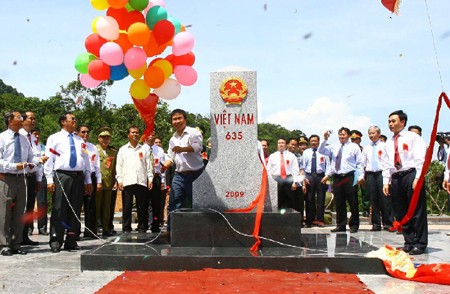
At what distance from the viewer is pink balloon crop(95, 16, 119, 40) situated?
6.30m

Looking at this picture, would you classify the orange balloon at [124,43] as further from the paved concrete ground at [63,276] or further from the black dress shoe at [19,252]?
the black dress shoe at [19,252]

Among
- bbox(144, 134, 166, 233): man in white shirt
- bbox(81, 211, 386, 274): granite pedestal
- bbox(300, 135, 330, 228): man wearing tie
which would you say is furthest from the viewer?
bbox(300, 135, 330, 228): man wearing tie

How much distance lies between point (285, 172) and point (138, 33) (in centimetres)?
534

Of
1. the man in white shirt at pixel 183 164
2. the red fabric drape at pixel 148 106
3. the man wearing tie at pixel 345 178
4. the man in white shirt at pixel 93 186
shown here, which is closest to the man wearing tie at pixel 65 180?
the red fabric drape at pixel 148 106

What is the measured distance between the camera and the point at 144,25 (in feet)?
20.6

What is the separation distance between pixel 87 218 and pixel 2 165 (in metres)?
2.62

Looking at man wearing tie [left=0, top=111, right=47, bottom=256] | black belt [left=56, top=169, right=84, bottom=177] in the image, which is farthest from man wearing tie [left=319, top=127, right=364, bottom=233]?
man wearing tie [left=0, top=111, right=47, bottom=256]

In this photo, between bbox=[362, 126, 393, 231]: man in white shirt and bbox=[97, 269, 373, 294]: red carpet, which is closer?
bbox=[97, 269, 373, 294]: red carpet

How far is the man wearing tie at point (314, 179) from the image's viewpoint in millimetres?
11125

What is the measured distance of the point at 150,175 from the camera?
9.62m

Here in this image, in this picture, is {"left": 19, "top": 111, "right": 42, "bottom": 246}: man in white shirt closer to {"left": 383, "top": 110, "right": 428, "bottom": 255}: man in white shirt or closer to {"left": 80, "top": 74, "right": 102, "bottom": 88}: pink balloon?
{"left": 80, "top": 74, "right": 102, "bottom": 88}: pink balloon

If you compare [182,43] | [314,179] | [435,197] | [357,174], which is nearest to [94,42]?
[182,43]

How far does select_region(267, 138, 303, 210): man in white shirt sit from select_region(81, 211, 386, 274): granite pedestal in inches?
142

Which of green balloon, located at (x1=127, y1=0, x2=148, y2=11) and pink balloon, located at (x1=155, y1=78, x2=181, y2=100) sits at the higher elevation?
green balloon, located at (x1=127, y1=0, x2=148, y2=11)
